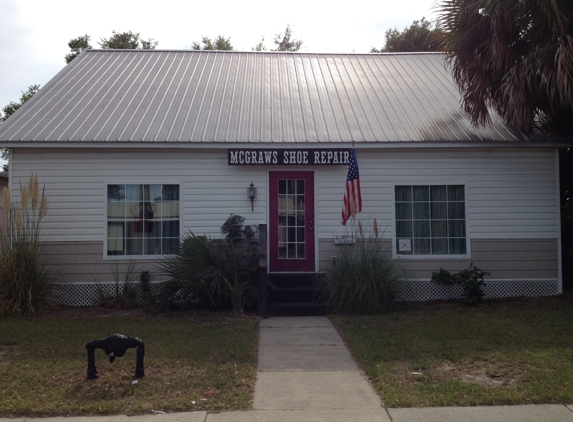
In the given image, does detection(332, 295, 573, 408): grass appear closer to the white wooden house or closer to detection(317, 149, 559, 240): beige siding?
the white wooden house

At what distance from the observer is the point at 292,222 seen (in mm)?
11703

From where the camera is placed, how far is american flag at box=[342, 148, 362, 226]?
10422mm

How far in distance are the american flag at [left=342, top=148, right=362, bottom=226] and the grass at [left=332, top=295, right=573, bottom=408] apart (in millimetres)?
1966

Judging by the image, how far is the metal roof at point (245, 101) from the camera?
1147 centimetres

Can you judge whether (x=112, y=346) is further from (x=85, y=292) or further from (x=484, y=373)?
(x=85, y=292)

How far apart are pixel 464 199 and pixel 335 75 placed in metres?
5.32

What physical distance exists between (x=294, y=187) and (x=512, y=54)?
4.77m

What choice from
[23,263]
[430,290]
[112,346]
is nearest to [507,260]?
[430,290]

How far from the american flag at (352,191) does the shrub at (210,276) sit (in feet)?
6.21

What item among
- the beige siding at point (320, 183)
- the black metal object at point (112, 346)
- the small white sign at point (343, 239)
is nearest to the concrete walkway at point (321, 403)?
the black metal object at point (112, 346)

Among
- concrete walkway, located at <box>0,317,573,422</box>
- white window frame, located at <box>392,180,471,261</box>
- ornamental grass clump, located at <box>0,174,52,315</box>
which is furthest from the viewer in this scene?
white window frame, located at <box>392,180,471,261</box>

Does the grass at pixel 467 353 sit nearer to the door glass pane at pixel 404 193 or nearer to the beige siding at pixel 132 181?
the door glass pane at pixel 404 193

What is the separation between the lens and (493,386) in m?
6.21

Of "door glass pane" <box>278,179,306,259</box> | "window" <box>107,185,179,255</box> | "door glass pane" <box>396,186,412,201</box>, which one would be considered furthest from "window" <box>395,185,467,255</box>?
"window" <box>107,185,179,255</box>
